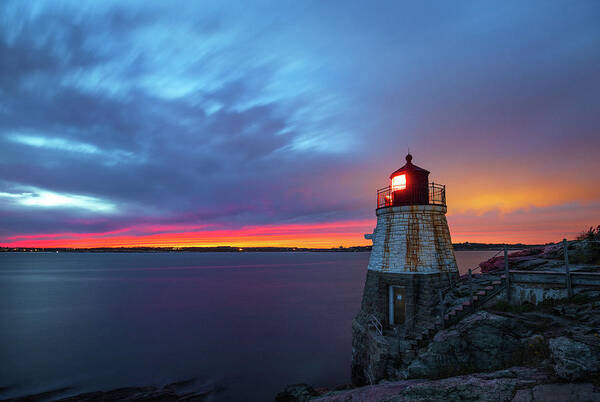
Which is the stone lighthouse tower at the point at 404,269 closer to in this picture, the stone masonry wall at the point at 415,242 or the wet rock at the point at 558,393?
the stone masonry wall at the point at 415,242

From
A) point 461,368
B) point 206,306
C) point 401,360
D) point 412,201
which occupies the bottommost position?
point 206,306

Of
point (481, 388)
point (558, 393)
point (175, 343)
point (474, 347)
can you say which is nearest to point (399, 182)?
point (474, 347)

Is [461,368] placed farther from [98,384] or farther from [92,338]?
[92,338]

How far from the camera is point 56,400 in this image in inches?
608

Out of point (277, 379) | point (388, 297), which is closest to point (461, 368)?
point (388, 297)

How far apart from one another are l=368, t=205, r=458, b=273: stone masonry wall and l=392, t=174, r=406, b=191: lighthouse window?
1102 millimetres

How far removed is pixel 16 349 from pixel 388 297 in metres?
29.4

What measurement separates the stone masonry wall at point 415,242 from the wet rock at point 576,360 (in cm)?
819

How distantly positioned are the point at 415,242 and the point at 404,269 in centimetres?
140

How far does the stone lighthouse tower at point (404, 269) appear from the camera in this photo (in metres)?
13.1

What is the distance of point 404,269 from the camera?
13.7 meters

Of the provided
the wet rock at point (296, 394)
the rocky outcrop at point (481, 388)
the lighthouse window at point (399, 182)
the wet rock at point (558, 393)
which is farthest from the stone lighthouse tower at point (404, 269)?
the wet rock at point (558, 393)

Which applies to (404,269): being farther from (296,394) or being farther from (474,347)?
(296,394)

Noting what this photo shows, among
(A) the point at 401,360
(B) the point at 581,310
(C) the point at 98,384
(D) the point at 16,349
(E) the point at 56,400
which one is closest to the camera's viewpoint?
(B) the point at 581,310
